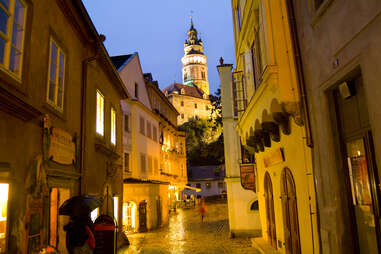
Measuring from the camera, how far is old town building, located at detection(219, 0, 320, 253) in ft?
26.7

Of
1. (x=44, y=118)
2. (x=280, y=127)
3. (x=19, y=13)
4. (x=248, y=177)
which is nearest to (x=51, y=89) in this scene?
(x=44, y=118)

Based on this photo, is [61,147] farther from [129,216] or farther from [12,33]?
[129,216]

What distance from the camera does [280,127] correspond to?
1014 cm

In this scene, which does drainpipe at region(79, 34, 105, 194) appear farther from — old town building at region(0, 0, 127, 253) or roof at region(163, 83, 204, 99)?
roof at region(163, 83, 204, 99)

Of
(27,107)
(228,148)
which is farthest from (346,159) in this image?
(228,148)

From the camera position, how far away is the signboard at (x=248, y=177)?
17.2 m

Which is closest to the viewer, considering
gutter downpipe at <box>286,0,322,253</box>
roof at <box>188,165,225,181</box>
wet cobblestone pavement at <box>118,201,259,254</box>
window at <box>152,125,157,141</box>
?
gutter downpipe at <box>286,0,322,253</box>

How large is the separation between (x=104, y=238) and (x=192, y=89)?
107194 millimetres

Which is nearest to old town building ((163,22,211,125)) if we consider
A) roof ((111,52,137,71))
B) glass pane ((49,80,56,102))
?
roof ((111,52,137,71))

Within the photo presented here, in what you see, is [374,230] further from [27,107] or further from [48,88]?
[48,88]

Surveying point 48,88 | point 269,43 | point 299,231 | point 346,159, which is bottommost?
point 299,231

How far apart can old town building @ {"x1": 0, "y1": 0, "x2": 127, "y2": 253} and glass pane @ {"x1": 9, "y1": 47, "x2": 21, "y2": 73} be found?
0.02m

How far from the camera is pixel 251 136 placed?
42.1 feet

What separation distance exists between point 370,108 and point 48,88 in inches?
263
